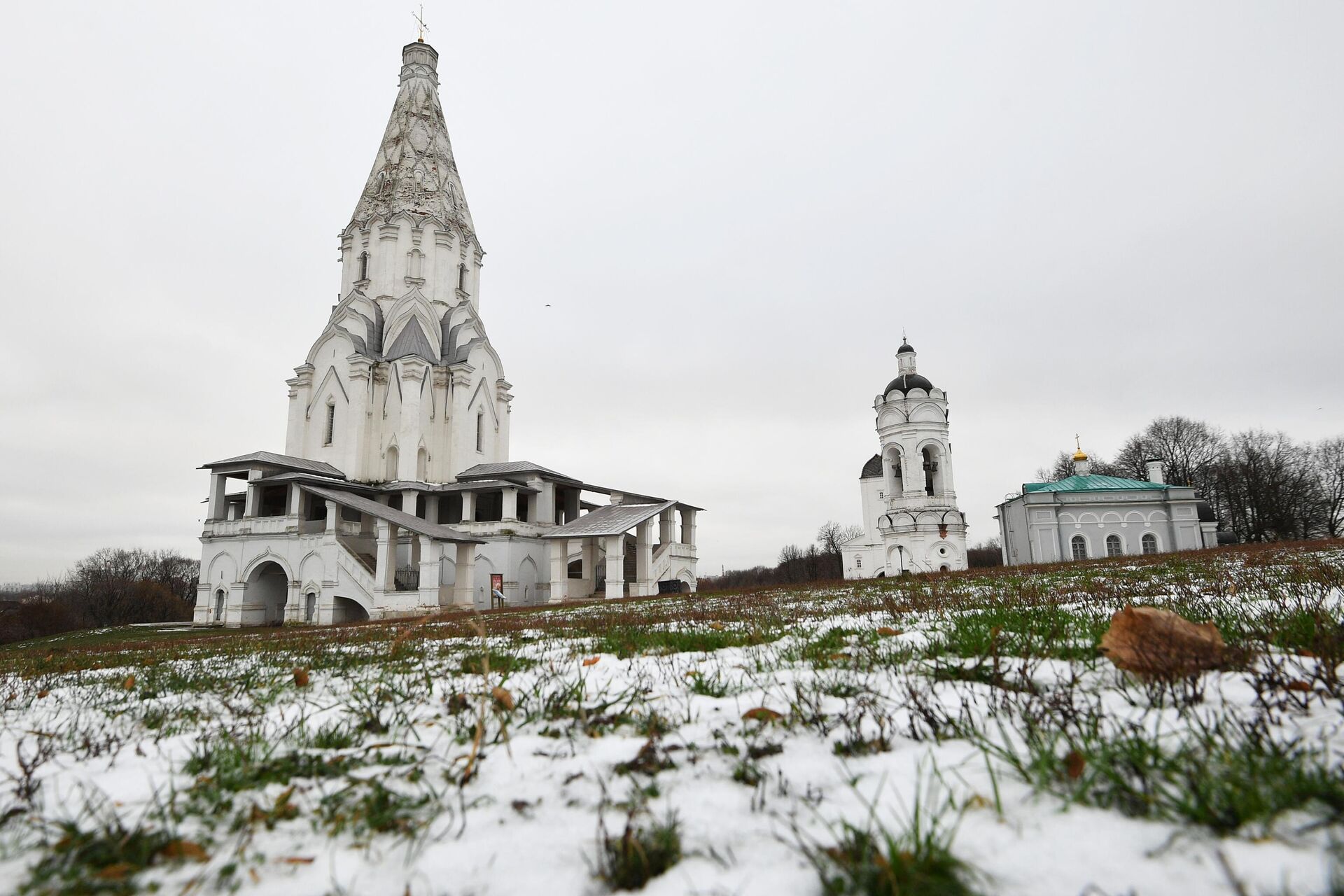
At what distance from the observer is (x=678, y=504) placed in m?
34.8

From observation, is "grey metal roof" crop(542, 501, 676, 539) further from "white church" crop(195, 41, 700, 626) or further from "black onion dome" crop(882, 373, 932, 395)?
"black onion dome" crop(882, 373, 932, 395)

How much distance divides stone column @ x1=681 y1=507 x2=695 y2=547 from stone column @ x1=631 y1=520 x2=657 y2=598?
396cm

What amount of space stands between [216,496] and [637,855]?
36.2m

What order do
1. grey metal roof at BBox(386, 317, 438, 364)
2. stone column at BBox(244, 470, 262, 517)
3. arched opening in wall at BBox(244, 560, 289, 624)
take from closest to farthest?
stone column at BBox(244, 470, 262, 517) → arched opening in wall at BBox(244, 560, 289, 624) → grey metal roof at BBox(386, 317, 438, 364)

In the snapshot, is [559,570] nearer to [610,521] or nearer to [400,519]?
[610,521]

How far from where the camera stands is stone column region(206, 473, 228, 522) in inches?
1217

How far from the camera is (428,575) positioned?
85.9 feet

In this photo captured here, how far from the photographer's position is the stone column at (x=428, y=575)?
2606 centimetres

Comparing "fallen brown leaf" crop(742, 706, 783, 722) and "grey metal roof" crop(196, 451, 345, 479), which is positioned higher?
"grey metal roof" crop(196, 451, 345, 479)

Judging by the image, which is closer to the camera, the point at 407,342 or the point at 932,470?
the point at 407,342

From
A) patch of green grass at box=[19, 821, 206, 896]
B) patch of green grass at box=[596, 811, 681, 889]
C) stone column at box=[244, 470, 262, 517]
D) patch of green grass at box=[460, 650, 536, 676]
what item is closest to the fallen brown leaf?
patch of green grass at box=[596, 811, 681, 889]

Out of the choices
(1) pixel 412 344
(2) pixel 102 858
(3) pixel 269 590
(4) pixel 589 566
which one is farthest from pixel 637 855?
(1) pixel 412 344

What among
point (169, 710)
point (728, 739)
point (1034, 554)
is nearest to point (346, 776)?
point (728, 739)


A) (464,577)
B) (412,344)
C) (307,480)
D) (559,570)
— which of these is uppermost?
(412,344)
